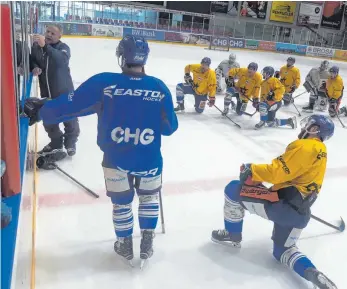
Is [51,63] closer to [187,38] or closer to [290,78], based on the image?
Result: [290,78]

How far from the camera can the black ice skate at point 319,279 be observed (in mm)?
1943

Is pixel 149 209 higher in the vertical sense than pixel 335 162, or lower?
higher

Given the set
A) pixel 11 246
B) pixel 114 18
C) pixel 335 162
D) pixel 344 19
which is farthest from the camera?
pixel 344 19

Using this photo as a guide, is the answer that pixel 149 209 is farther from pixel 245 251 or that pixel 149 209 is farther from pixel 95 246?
pixel 245 251

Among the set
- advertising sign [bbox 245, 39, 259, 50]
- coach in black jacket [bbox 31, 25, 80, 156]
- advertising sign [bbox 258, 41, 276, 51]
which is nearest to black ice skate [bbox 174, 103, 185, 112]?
coach in black jacket [bbox 31, 25, 80, 156]

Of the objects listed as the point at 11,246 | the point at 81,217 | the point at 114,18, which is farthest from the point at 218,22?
the point at 11,246

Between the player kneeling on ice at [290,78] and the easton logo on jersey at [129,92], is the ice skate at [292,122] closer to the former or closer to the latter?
the player kneeling on ice at [290,78]

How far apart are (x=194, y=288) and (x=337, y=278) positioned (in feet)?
2.95

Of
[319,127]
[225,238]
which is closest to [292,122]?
[225,238]

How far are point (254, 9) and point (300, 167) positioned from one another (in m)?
18.8

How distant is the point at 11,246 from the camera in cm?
111

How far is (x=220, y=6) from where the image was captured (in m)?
18.2

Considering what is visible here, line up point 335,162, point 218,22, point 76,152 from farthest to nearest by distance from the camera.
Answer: point 218,22 < point 335,162 < point 76,152

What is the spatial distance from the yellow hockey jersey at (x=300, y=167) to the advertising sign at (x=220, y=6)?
17266 mm
